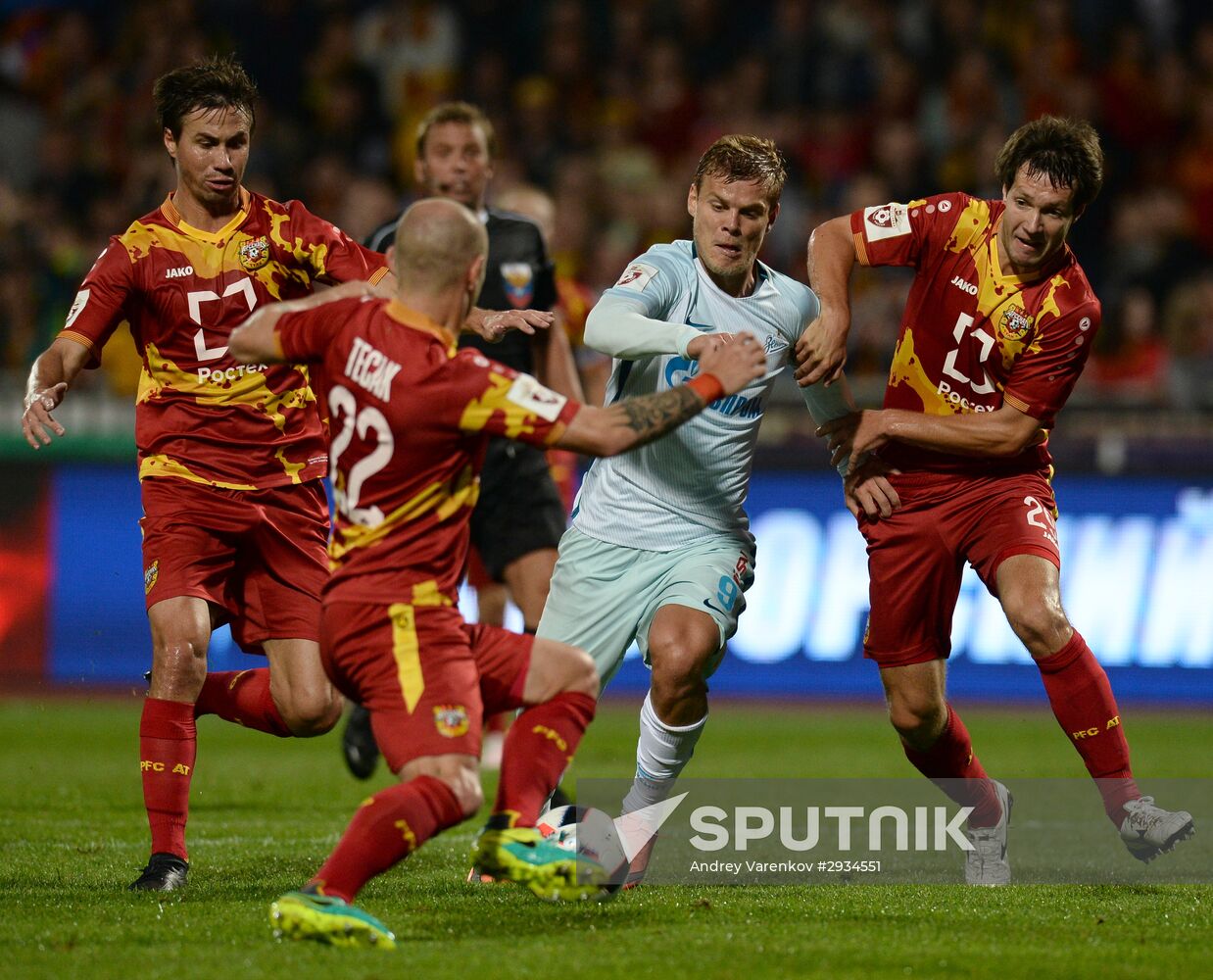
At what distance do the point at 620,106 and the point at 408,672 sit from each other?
36.9 ft

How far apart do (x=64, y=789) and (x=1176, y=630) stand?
6.74m

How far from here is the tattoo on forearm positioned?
14.8ft

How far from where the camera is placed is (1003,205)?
5801 millimetres

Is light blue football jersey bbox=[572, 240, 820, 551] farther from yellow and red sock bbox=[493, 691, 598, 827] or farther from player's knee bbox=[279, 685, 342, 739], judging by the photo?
player's knee bbox=[279, 685, 342, 739]

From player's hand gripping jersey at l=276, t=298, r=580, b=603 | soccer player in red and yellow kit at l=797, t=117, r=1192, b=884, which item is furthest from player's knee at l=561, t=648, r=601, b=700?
soccer player in red and yellow kit at l=797, t=117, r=1192, b=884

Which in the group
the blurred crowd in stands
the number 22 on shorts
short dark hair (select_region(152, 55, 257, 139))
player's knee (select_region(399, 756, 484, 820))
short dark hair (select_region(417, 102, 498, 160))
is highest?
the blurred crowd in stands

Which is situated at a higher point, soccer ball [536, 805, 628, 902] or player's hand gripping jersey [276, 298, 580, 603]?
player's hand gripping jersey [276, 298, 580, 603]

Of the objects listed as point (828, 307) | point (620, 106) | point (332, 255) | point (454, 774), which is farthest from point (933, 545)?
point (620, 106)

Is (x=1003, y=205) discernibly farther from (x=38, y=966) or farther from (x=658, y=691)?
(x=38, y=966)

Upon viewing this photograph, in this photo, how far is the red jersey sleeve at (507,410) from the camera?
4.41 m

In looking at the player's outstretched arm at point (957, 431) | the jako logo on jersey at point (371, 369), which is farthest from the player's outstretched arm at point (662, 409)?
the player's outstretched arm at point (957, 431)

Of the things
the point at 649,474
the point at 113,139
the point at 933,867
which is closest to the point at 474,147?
the point at 649,474

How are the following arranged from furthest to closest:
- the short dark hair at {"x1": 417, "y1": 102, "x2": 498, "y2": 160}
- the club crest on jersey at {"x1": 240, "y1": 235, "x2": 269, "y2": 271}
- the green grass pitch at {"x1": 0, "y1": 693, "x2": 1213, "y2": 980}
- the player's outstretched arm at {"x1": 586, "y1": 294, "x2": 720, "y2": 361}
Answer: the short dark hair at {"x1": 417, "y1": 102, "x2": 498, "y2": 160} → the club crest on jersey at {"x1": 240, "y1": 235, "x2": 269, "y2": 271} → the player's outstretched arm at {"x1": 586, "y1": 294, "x2": 720, "y2": 361} → the green grass pitch at {"x1": 0, "y1": 693, "x2": 1213, "y2": 980}

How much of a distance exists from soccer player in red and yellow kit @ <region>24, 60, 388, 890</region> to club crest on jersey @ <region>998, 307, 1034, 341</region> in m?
2.13
